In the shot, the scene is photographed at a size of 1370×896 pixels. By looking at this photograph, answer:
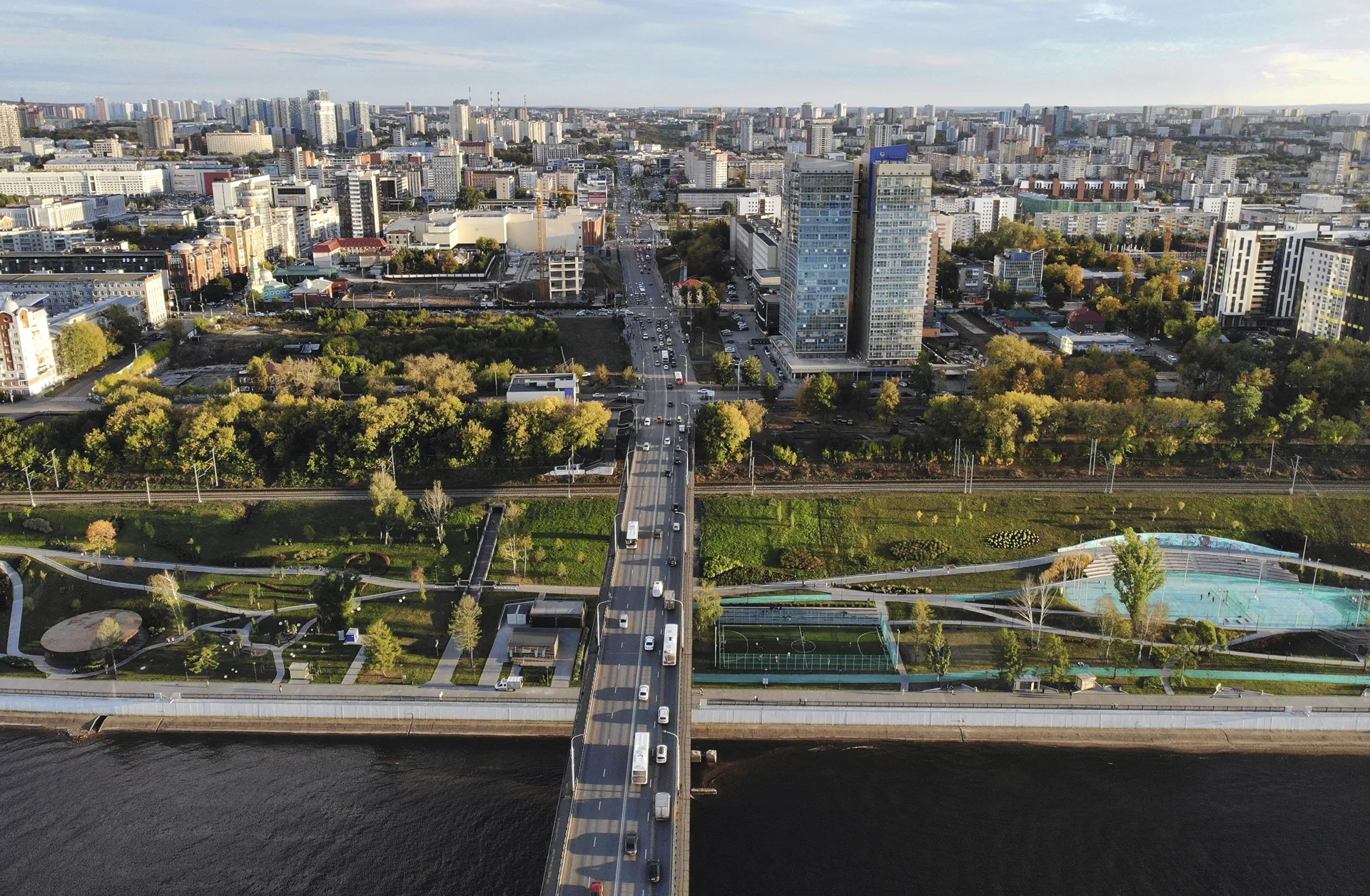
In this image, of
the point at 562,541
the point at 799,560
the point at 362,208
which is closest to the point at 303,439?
the point at 562,541

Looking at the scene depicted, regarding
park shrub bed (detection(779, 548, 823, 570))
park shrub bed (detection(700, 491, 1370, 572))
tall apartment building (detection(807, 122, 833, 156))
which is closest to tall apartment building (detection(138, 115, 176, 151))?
tall apartment building (detection(807, 122, 833, 156))

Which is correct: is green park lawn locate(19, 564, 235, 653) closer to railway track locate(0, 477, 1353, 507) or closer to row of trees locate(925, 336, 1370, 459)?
railway track locate(0, 477, 1353, 507)

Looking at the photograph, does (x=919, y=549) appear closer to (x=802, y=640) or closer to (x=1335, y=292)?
(x=802, y=640)

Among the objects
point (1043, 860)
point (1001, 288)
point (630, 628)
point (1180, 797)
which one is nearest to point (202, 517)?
point (630, 628)

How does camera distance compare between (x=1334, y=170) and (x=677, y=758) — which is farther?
(x=1334, y=170)

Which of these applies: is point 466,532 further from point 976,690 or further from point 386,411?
point 976,690

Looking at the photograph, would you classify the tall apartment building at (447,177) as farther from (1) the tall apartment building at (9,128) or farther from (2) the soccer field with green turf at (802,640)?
(2) the soccer field with green turf at (802,640)

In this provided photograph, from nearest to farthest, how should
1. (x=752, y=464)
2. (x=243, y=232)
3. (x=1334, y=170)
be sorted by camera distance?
(x=752, y=464) < (x=243, y=232) < (x=1334, y=170)
